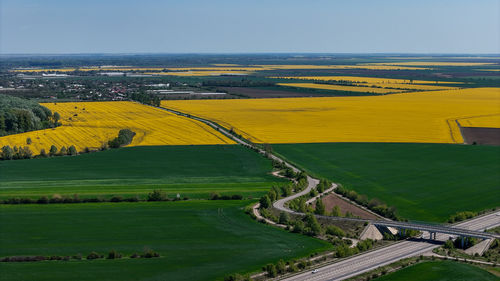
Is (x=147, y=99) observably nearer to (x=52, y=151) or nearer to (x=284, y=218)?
Answer: (x=52, y=151)

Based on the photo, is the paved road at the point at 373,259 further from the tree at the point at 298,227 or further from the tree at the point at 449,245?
the tree at the point at 298,227

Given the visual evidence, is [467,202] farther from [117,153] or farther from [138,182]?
[117,153]

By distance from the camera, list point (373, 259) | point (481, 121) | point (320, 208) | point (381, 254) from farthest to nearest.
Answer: point (481, 121), point (320, 208), point (381, 254), point (373, 259)

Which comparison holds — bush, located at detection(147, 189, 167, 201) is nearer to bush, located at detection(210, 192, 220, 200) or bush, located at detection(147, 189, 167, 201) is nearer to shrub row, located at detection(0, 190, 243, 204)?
shrub row, located at detection(0, 190, 243, 204)

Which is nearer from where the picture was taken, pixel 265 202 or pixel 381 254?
pixel 381 254

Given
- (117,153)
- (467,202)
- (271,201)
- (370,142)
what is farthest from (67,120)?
(467,202)

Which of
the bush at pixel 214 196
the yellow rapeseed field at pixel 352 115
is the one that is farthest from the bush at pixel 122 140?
the bush at pixel 214 196

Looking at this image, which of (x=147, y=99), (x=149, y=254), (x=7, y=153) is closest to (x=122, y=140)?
(x=7, y=153)
